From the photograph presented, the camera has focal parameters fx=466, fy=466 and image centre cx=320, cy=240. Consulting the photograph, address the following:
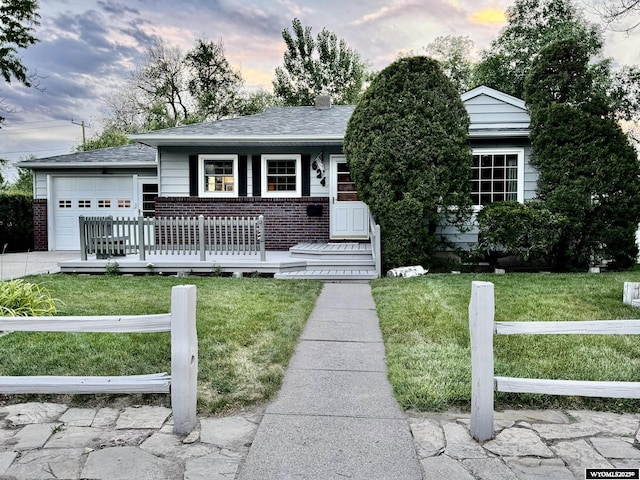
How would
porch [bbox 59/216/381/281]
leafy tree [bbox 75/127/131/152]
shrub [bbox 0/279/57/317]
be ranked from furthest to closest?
leafy tree [bbox 75/127/131/152]
porch [bbox 59/216/381/281]
shrub [bbox 0/279/57/317]

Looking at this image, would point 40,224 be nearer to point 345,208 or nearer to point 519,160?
point 345,208

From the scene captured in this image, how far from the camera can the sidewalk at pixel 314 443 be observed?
8.02 ft

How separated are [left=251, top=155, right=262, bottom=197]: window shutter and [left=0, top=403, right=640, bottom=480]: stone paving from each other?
30.9 feet

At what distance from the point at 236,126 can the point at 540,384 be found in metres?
11.5

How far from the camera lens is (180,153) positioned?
492 inches

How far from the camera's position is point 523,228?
8875mm

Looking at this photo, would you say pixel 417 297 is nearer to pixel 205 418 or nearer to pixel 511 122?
pixel 205 418

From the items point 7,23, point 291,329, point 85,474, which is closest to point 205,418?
point 85,474

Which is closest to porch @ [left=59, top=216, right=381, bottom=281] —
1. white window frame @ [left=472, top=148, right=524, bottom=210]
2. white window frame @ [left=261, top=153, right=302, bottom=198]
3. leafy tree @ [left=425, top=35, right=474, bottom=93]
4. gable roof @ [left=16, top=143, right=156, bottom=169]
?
white window frame @ [left=261, top=153, right=302, bottom=198]

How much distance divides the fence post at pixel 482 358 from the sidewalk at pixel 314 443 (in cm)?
12

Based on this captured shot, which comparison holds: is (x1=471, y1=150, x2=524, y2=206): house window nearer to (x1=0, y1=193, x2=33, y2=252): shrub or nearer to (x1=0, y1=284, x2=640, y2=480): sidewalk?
(x1=0, y1=284, x2=640, y2=480): sidewalk

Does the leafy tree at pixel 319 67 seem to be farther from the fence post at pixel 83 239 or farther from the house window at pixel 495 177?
the fence post at pixel 83 239

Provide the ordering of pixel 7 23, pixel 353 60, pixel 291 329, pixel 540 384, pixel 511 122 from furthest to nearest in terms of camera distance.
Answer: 1. pixel 353 60
2. pixel 7 23
3. pixel 511 122
4. pixel 291 329
5. pixel 540 384

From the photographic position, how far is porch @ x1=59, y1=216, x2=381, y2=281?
962 cm
